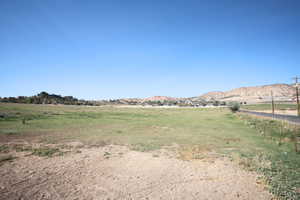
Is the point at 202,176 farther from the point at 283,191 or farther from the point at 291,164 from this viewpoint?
the point at 291,164

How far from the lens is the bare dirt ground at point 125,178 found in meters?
5.26

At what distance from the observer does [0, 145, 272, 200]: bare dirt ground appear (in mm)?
5258

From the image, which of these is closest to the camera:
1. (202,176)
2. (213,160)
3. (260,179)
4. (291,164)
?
(260,179)

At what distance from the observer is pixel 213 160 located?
862cm

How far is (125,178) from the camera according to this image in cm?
A: 648

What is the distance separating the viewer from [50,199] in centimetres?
496

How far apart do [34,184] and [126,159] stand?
14.6 ft

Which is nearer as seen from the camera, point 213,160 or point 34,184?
point 34,184

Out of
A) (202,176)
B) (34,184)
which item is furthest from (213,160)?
(34,184)

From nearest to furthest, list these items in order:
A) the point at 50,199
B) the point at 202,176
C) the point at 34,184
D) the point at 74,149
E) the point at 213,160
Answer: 1. the point at 50,199
2. the point at 34,184
3. the point at 202,176
4. the point at 213,160
5. the point at 74,149

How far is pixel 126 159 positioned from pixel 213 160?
17.5 ft

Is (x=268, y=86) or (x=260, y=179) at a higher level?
(x=268, y=86)

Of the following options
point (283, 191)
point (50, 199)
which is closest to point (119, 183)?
point (50, 199)

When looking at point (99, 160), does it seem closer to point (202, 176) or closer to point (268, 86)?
point (202, 176)
